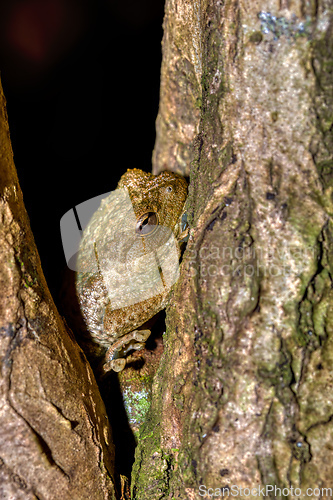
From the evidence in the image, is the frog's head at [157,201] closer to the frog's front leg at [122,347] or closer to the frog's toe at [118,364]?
the frog's front leg at [122,347]

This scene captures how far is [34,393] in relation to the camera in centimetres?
168

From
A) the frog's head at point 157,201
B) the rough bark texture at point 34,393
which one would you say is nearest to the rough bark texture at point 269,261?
the rough bark texture at point 34,393

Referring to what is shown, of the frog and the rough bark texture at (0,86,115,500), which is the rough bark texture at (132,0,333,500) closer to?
the rough bark texture at (0,86,115,500)

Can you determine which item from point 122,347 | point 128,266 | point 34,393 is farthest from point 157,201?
point 34,393

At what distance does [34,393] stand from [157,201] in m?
1.30

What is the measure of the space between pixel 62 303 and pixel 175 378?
1.10m

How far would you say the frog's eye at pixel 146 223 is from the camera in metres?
2.39

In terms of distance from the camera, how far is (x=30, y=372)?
5.53 feet

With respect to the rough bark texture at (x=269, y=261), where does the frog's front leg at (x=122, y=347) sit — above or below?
below

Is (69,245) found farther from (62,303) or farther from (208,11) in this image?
(208,11)

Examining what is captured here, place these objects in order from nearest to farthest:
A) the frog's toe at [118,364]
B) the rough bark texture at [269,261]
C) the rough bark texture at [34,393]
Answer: the rough bark texture at [269,261]
the rough bark texture at [34,393]
the frog's toe at [118,364]

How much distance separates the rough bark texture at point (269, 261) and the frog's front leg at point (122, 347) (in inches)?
31.2

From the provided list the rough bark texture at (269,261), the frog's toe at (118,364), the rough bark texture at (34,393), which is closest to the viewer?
the rough bark texture at (269,261)

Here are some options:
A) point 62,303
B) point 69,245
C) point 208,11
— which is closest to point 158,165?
point 69,245
